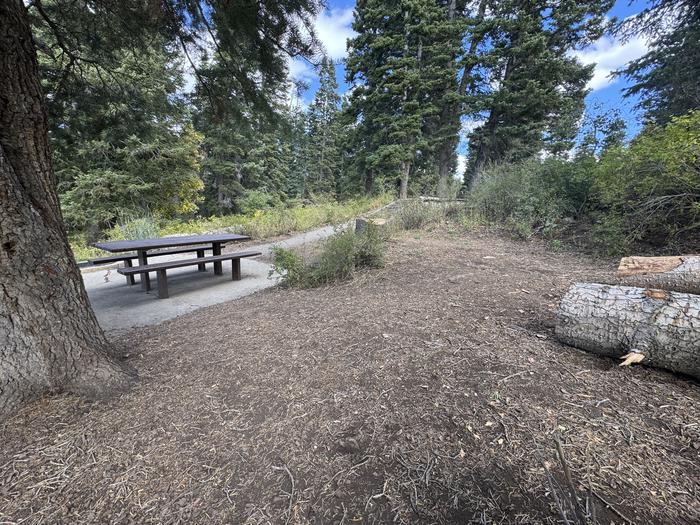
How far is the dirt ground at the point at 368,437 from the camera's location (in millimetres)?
948

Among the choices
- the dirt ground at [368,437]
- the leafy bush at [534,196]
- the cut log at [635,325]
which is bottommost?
the dirt ground at [368,437]

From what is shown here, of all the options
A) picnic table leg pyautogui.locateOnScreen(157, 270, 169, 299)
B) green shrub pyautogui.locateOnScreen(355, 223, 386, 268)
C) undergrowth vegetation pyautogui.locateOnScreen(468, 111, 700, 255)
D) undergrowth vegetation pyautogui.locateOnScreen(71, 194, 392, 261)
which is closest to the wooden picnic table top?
picnic table leg pyautogui.locateOnScreen(157, 270, 169, 299)

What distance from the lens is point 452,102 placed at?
1359cm

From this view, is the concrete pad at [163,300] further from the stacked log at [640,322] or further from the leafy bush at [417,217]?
the leafy bush at [417,217]

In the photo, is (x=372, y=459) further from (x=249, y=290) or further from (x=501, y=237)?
(x=501, y=237)

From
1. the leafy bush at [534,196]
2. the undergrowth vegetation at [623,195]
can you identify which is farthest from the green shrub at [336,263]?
the leafy bush at [534,196]

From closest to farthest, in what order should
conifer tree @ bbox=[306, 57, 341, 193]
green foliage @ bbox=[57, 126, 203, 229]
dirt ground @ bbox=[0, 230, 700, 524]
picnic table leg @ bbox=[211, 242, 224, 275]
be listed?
dirt ground @ bbox=[0, 230, 700, 524], picnic table leg @ bbox=[211, 242, 224, 275], green foliage @ bbox=[57, 126, 203, 229], conifer tree @ bbox=[306, 57, 341, 193]

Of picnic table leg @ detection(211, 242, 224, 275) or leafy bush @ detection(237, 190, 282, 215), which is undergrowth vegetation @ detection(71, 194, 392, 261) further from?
leafy bush @ detection(237, 190, 282, 215)

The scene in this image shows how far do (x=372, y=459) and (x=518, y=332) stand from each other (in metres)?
1.46

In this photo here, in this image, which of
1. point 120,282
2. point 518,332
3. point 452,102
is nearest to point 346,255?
point 518,332

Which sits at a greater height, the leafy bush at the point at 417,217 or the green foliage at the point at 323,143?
the green foliage at the point at 323,143

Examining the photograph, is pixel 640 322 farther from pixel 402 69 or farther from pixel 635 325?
pixel 402 69

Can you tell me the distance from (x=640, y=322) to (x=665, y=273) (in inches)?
34.8

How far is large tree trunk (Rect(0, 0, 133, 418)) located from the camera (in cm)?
129
